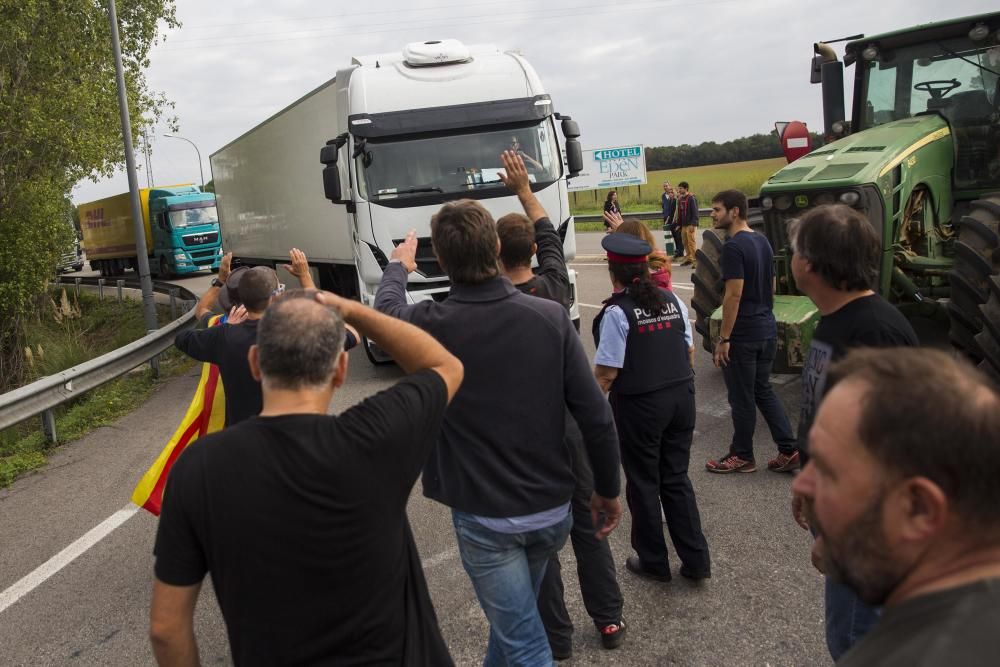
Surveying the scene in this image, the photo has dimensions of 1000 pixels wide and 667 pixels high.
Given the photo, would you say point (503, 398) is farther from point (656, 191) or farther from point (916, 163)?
point (656, 191)

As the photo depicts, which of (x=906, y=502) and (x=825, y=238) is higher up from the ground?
(x=825, y=238)

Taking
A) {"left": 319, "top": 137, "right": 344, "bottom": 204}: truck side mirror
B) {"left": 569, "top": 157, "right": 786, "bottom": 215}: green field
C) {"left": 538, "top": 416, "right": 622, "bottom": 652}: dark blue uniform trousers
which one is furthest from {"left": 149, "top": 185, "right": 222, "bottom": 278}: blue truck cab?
{"left": 538, "top": 416, "right": 622, "bottom": 652}: dark blue uniform trousers

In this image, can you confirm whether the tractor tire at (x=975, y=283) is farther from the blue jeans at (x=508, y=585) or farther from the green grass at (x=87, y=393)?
the green grass at (x=87, y=393)

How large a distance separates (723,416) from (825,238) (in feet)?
14.0

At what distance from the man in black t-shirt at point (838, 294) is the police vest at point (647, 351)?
1.01 metres

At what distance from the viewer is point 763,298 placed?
5.42 metres

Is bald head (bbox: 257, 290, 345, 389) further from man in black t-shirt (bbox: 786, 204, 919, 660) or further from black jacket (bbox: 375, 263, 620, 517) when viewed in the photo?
man in black t-shirt (bbox: 786, 204, 919, 660)

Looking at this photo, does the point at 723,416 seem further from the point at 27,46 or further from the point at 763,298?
the point at 27,46

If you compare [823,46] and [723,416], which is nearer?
[723,416]

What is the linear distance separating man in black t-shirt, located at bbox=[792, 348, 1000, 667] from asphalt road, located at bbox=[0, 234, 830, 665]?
254 cm

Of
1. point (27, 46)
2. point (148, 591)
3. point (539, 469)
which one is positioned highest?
point (27, 46)

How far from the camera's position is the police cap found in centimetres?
380

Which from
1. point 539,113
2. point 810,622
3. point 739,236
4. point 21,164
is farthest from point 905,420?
point 21,164

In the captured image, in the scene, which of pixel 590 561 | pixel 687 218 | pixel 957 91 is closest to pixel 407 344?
pixel 590 561
